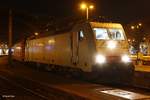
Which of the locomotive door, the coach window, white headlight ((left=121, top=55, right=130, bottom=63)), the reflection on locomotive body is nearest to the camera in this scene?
the reflection on locomotive body

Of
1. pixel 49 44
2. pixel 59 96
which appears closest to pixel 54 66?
pixel 49 44

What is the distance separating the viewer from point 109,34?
20734 mm

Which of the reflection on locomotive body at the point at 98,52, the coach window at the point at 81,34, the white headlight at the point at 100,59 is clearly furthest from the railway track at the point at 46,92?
the coach window at the point at 81,34

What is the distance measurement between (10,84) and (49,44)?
23.3 feet

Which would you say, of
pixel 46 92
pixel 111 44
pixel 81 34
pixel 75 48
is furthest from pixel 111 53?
pixel 46 92

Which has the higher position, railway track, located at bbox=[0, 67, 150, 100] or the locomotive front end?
the locomotive front end

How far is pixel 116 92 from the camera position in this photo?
1544cm

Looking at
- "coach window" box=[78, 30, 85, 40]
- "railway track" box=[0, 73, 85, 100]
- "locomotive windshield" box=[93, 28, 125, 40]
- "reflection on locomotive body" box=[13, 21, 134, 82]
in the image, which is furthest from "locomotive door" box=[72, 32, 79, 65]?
"railway track" box=[0, 73, 85, 100]

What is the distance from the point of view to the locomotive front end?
1962cm

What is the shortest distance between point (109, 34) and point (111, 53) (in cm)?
129

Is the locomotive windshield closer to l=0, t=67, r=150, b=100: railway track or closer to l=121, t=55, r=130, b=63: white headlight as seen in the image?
l=121, t=55, r=130, b=63: white headlight

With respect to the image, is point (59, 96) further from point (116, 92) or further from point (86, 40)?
point (86, 40)

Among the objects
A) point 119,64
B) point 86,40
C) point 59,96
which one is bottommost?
point 59,96

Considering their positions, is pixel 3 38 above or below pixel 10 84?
above
